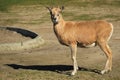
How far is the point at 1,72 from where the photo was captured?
1534 cm

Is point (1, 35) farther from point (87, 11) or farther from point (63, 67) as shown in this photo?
point (87, 11)

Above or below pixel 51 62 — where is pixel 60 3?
below

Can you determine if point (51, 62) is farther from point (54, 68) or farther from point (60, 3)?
point (60, 3)

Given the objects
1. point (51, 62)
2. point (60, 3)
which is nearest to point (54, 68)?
point (51, 62)

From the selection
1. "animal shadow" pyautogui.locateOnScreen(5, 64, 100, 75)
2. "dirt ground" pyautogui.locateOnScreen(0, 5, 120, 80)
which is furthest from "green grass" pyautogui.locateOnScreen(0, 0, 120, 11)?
"animal shadow" pyautogui.locateOnScreen(5, 64, 100, 75)

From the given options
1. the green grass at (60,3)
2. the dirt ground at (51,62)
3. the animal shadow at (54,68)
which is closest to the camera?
the dirt ground at (51,62)

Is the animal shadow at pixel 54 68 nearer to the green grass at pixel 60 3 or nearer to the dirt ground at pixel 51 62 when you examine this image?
the dirt ground at pixel 51 62

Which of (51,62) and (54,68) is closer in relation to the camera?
(54,68)

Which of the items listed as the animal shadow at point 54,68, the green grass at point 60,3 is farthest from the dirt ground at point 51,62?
the green grass at point 60,3

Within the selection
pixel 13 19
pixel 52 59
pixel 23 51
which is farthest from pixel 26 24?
pixel 52 59

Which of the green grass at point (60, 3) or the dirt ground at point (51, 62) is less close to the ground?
the dirt ground at point (51, 62)

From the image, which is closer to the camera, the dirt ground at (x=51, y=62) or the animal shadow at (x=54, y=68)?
the dirt ground at (x=51, y=62)

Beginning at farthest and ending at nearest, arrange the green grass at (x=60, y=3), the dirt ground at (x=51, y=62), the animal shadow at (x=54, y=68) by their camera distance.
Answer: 1. the green grass at (x=60, y=3)
2. the animal shadow at (x=54, y=68)
3. the dirt ground at (x=51, y=62)

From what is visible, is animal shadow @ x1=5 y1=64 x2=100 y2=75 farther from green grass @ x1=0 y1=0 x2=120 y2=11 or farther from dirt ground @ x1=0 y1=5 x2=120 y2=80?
green grass @ x1=0 y1=0 x2=120 y2=11
